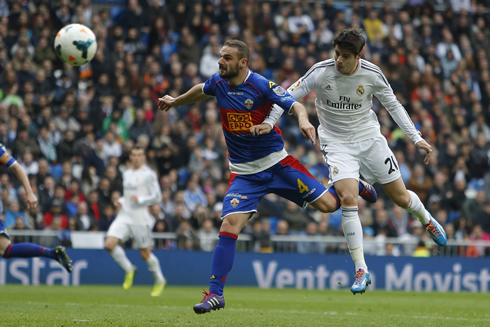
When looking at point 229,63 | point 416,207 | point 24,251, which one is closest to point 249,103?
point 229,63

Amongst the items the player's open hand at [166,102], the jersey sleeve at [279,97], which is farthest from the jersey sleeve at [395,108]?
the player's open hand at [166,102]

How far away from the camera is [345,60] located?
25.9 feet

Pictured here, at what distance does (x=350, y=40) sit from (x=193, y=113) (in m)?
10.9

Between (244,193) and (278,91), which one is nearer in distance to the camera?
(278,91)

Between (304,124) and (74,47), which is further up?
(74,47)

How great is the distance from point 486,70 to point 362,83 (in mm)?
15838

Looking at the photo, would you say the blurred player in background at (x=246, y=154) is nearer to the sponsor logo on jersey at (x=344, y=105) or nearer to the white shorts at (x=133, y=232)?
the sponsor logo on jersey at (x=344, y=105)

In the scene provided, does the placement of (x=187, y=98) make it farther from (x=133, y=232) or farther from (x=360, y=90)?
(x=133, y=232)

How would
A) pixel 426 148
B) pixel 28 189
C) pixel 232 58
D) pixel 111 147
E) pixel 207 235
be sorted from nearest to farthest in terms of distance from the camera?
pixel 232 58 → pixel 426 148 → pixel 28 189 → pixel 207 235 → pixel 111 147

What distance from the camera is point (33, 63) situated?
17.1 m

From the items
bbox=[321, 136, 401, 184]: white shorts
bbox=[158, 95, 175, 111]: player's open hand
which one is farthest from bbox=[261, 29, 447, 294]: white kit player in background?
bbox=[158, 95, 175, 111]: player's open hand

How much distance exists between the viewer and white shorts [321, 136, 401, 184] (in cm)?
829

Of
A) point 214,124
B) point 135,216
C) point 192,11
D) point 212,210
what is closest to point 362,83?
point 135,216

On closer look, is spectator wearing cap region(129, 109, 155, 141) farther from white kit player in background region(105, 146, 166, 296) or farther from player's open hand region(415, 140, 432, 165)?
player's open hand region(415, 140, 432, 165)
